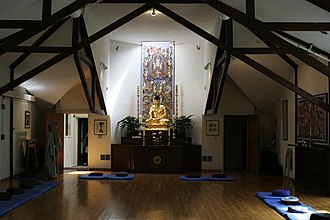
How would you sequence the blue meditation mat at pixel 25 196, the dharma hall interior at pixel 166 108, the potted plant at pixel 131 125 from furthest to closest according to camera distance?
the potted plant at pixel 131 125
the dharma hall interior at pixel 166 108
the blue meditation mat at pixel 25 196

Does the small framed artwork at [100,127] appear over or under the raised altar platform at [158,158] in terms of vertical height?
over

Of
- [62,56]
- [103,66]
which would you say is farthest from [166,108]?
[62,56]

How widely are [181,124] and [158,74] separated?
1.92 meters

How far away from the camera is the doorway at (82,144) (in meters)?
15.9

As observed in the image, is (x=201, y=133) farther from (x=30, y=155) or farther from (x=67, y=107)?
(x=30, y=155)

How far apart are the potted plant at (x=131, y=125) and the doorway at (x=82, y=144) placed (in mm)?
2721

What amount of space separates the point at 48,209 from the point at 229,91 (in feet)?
25.5

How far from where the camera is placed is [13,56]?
10.2m

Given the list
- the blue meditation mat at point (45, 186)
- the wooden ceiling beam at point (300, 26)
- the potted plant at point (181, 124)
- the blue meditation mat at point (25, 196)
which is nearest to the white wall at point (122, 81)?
the potted plant at point (181, 124)

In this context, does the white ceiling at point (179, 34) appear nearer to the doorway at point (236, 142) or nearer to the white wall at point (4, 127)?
the white wall at point (4, 127)

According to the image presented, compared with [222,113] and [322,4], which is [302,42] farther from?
[222,113]

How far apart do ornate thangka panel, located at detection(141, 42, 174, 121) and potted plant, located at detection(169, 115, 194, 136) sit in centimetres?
74

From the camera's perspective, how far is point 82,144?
16.1 m

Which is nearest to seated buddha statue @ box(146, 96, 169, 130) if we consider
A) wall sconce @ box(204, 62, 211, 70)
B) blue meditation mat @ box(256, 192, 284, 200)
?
wall sconce @ box(204, 62, 211, 70)
